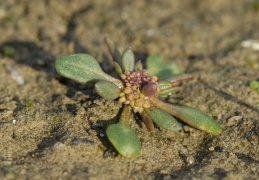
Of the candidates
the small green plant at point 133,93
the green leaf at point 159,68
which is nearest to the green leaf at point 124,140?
the small green plant at point 133,93

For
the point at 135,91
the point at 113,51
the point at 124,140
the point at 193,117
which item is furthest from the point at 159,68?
the point at 124,140

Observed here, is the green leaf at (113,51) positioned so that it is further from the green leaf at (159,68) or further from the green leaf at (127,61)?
the green leaf at (159,68)

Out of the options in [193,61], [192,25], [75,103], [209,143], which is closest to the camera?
[209,143]

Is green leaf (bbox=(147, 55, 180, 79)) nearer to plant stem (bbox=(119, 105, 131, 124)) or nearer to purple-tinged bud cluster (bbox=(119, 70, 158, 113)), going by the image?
purple-tinged bud cluster (bbox=(119, 70, 158, 113))

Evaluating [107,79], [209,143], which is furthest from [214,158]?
[107,79]

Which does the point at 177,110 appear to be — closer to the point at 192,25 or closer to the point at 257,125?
the point at 257,125

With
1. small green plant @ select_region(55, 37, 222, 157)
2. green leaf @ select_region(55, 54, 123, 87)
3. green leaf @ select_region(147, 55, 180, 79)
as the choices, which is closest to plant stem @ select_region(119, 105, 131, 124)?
small green plant @ select_region(55, 37, 222, 157)
